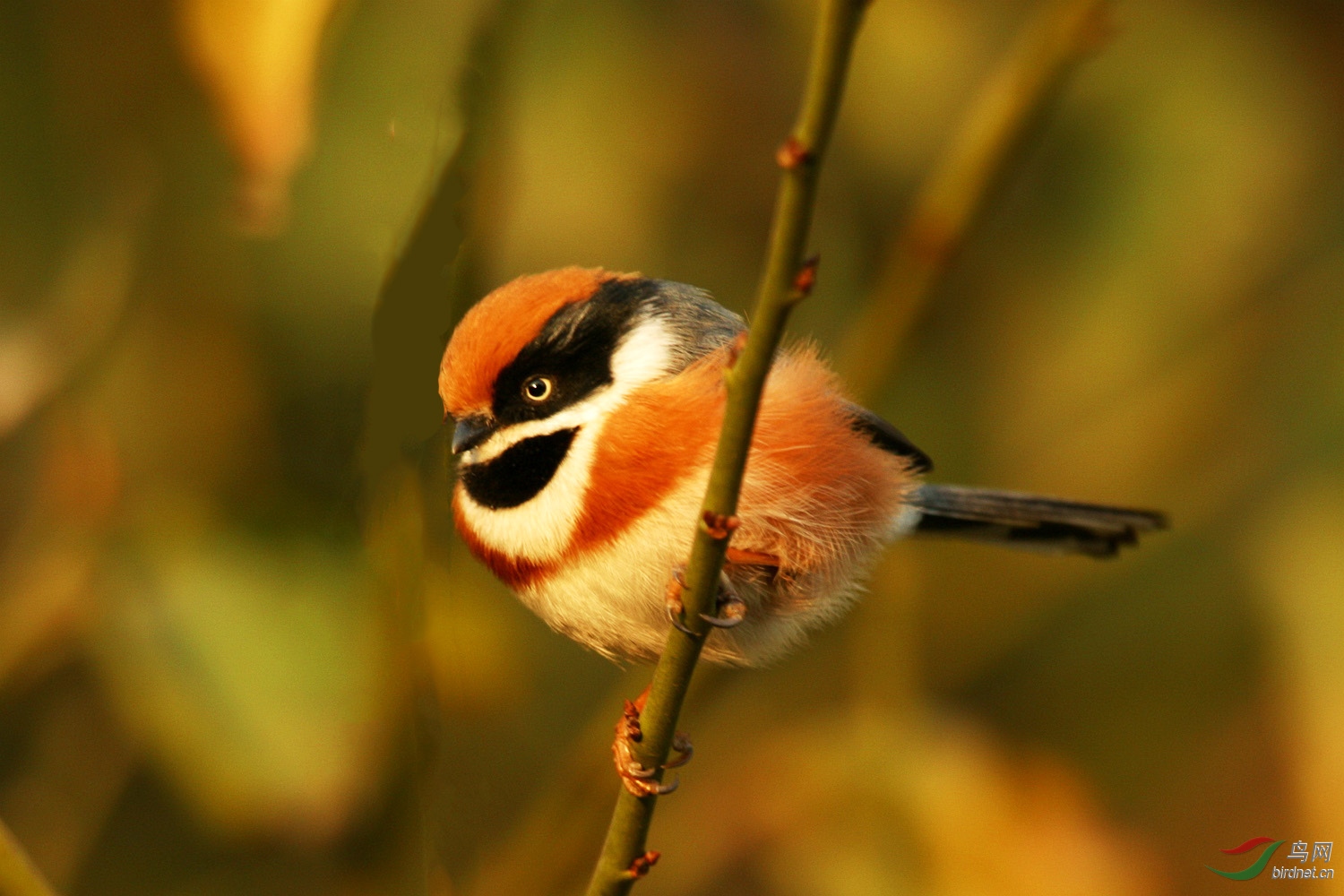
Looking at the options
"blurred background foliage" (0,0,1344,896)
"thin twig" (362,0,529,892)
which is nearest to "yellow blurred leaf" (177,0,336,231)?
"blurred background foliage" (0,0,1344,896)

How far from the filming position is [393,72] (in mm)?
3320

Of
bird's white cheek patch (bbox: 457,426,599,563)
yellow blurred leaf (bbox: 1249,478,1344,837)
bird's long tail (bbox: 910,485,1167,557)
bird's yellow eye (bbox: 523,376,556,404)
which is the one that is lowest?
yellow blurred leaf (bbox: 1249,478,1344,837)

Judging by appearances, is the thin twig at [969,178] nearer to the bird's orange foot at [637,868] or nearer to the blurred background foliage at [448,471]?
the blurred background foliage at [448,471]

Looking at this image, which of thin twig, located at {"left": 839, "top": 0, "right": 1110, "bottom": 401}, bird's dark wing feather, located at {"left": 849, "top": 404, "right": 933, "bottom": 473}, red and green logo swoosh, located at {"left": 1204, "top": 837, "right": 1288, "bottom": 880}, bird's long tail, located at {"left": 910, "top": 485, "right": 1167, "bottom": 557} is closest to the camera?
thin twig, located at {"left": 839, "top": 0, "right": 1110, "bottom": 401}

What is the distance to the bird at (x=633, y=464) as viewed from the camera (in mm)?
2768

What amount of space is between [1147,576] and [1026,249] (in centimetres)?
146

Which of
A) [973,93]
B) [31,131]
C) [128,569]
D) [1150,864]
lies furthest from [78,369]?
[1150,864]

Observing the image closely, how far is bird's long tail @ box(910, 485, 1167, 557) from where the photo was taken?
12.6 ft

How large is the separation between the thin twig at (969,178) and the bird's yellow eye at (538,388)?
2.69ft

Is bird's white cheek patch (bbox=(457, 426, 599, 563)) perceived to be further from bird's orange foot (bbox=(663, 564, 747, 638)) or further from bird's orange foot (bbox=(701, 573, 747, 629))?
bird's orange foot (bbox=(701, 573, 747, 629))

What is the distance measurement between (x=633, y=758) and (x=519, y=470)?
2.88ft

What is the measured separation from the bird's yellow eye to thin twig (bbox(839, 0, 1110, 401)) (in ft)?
2.69

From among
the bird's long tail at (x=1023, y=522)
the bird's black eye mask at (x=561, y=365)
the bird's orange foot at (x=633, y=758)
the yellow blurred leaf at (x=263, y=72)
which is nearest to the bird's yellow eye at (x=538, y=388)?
the bird's black eye mask at (x=561, y=365)

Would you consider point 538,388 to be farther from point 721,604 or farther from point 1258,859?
point 1258,859
